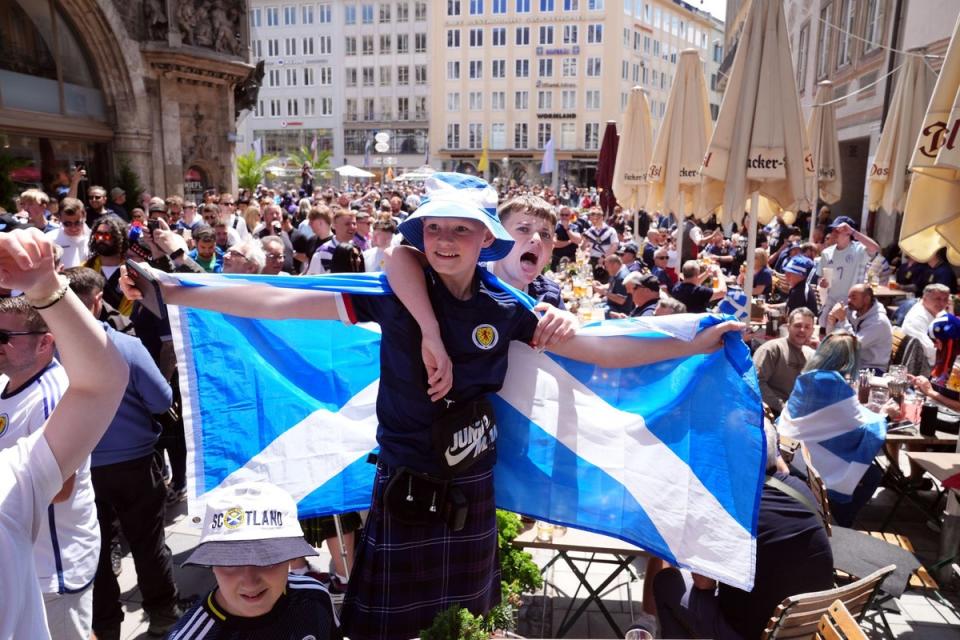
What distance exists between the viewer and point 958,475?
4.23 metres

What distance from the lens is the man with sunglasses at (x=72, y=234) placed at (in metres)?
7.57

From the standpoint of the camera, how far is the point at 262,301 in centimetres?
236

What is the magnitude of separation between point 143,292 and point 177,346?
0.75 metres

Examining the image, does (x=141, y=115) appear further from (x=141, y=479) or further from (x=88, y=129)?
(x=141, y=479)

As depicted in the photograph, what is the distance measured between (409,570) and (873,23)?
61.5ft

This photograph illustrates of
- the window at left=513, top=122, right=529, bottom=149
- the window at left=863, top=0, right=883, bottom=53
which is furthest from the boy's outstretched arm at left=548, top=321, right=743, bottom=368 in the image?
the window at left=513, top=122, right=529, bottom=149

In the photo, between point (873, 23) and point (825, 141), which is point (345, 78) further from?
point (825, 141)

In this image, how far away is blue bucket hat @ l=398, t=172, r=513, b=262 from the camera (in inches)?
85.7

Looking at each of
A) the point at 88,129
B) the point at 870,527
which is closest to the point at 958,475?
the point at 870,527

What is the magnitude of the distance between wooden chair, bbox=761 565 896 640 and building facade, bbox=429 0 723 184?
61670 millimetres

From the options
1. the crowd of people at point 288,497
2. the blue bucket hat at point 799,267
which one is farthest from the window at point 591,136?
the crowd of people at point 288,497

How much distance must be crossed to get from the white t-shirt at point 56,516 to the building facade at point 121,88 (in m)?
14.3


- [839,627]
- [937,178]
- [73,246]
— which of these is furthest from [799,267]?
[73,246]

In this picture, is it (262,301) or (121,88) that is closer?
(262,301)
